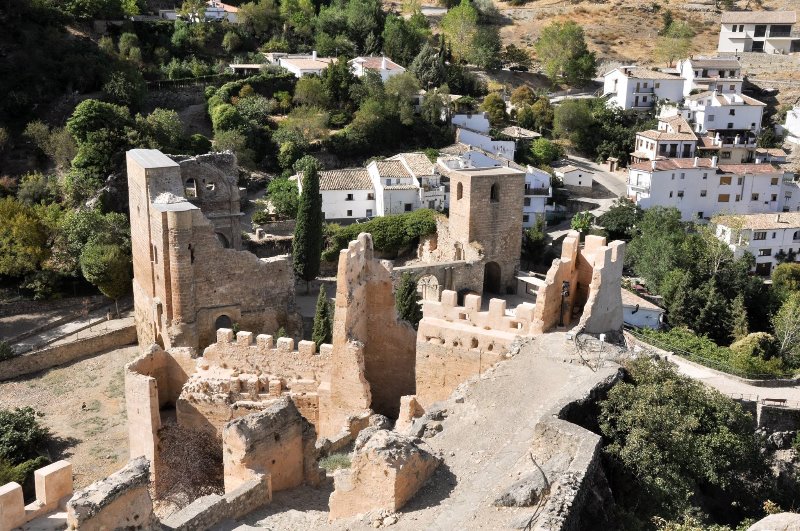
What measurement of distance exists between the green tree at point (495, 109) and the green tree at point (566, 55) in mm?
10436

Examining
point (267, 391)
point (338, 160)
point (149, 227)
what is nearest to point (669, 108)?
point (338, 160)

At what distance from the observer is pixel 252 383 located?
54.7 ft

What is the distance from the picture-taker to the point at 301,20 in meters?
59.1

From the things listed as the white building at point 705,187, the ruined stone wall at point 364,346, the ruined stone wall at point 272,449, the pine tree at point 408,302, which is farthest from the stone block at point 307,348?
the white building at point 705,187

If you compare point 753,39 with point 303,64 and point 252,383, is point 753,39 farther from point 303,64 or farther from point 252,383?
point 252,383

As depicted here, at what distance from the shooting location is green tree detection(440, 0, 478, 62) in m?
63.0

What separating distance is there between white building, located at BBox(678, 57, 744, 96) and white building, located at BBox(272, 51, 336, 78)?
22.8 metres

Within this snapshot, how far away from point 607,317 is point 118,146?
2349cm

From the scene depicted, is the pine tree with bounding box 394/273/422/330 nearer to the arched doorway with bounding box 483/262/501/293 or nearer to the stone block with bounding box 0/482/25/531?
the arched doorway with bounding box 483/262/501/293

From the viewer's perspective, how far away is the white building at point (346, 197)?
126ft

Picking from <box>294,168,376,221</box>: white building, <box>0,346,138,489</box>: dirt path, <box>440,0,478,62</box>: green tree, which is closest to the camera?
<box>0,346,138,489</box>: dirt path

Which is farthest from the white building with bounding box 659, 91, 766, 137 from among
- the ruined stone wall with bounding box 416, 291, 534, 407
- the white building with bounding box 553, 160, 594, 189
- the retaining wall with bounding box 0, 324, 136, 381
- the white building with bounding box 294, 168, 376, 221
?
the ruined stone wall with bounding box 416, 291, 534, 407

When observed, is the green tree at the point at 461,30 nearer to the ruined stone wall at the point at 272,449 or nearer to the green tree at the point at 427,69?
the green tree at the point at 427,69

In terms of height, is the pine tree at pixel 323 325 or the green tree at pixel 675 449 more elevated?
the green tree at pixel 675 449
